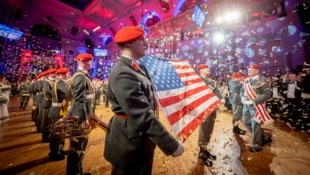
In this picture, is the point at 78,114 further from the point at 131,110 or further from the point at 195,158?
the point at 195,158

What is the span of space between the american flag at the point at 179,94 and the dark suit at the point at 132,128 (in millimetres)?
412

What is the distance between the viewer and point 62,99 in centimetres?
486

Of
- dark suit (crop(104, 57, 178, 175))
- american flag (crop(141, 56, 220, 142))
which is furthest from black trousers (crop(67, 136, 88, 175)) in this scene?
american flag (crop(141, 56, 220, 142))

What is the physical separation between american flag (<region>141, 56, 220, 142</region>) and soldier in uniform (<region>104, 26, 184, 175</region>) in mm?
365

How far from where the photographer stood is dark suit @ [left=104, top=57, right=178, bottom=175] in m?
1.54

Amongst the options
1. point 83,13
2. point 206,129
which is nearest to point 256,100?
point 206,129

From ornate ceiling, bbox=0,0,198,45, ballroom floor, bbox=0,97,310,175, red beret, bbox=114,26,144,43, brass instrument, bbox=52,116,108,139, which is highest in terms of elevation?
ornate ceiling, bbox=0,0,198,45

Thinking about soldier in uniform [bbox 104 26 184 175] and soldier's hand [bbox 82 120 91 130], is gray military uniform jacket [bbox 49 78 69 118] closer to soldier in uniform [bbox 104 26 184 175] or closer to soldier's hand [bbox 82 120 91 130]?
soldier's hand [bbox 82 120 91 130]

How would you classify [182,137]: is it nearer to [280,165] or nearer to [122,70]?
[122,70]

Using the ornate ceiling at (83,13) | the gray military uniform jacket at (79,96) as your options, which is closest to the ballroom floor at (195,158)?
the gray military uniform jacket at (79,96)

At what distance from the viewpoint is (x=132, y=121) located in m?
1.58

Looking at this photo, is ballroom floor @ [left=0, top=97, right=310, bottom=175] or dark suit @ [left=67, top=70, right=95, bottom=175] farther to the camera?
ballroom floor @ [left=0, top=97, right=310, bottom=175]

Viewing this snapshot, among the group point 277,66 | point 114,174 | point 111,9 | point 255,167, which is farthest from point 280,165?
point 111,9

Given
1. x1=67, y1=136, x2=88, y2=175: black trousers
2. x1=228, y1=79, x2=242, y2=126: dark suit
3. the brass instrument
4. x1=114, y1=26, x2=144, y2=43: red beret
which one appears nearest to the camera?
x1=114, y1=26, x2=144, y2=43: red beret
